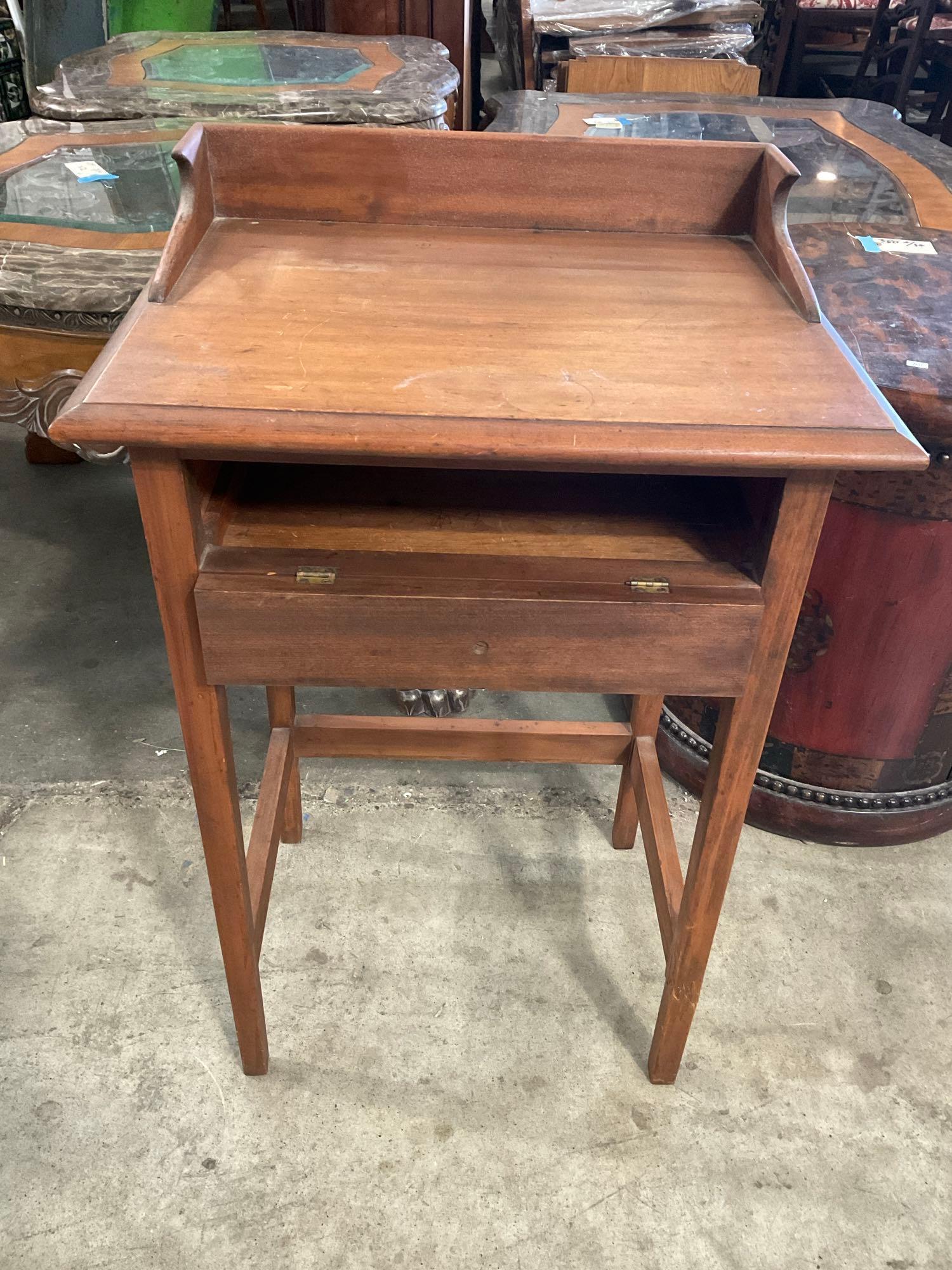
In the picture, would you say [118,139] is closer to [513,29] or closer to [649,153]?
[649,153]

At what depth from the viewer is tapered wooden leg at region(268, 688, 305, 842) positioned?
158cm

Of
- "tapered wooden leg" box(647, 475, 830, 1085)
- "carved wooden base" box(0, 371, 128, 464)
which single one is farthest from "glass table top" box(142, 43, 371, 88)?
"tapered wooden leg" box(647, 475, 830, 1085)

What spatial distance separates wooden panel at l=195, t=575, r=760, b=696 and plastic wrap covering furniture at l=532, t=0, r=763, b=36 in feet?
11.2

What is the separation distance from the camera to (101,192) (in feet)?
5.98

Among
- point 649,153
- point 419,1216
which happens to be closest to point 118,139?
point 649,153

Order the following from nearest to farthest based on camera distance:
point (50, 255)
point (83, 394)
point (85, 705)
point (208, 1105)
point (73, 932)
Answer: point (83, 394), point (208, 1105), point (50, 255), point (73, 932), point (85, 705)

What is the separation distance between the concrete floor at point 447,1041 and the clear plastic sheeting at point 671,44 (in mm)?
2799

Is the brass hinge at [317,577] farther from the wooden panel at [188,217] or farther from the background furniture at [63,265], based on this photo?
the background furniture at [63,265]

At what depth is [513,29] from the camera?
15.3ft

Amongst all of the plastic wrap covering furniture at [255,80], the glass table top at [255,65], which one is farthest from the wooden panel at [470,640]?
the glass table top at [255,65]

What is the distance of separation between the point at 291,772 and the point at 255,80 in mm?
1829

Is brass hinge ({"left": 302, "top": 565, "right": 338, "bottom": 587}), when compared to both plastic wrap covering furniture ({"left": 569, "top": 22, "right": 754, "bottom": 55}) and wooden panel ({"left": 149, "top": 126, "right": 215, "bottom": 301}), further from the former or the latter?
plastic wrap covering furniture ({"left": 569, "top": 22, "right": 754, "bottom": 55})

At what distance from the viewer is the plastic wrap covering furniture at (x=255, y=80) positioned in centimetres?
228

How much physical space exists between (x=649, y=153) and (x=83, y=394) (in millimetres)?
711
